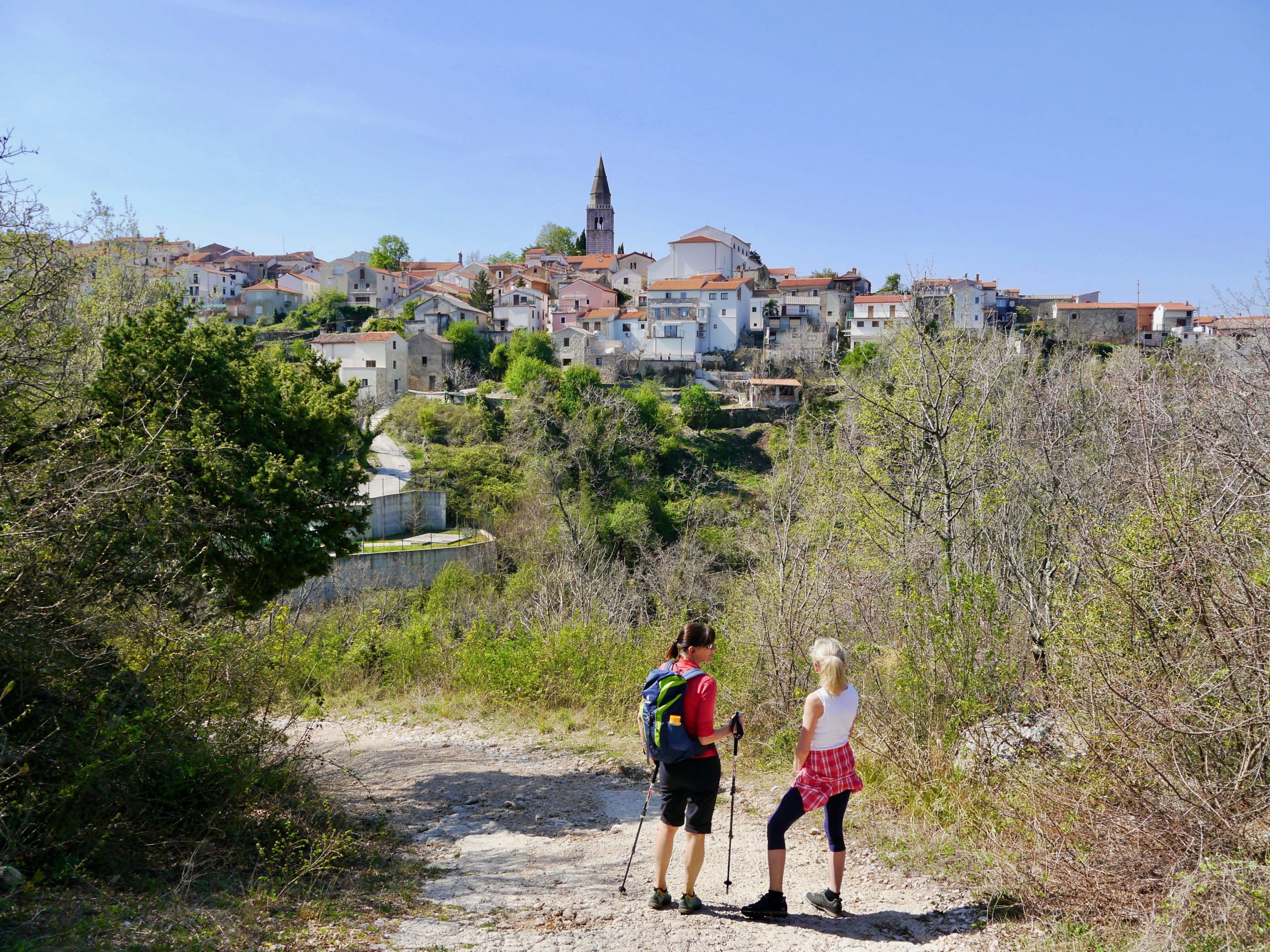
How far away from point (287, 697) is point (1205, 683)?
7.56m

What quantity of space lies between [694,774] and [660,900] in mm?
789

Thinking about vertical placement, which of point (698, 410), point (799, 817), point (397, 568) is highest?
point (698, 410)

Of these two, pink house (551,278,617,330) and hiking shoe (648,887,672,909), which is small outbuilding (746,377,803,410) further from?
hiking shoe (648,887,672,909)

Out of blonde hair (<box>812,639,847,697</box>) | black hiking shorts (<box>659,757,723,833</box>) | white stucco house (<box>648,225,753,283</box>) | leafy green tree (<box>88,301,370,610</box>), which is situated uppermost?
white stucco house (<box>648,225,753,283</box>)

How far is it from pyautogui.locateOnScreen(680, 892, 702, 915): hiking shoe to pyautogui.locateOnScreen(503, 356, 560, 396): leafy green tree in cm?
4327

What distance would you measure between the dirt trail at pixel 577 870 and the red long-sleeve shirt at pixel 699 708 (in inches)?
39.7

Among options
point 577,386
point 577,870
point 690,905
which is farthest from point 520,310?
point 690,905

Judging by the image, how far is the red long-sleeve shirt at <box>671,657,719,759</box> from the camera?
173 inches

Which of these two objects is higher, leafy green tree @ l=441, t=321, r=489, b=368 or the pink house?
the pink house

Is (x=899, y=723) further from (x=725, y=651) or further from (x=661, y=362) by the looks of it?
(x=661, y=362)

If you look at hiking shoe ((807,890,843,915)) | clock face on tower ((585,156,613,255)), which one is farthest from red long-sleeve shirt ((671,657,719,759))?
clock face on tower ((585,156,613,255))

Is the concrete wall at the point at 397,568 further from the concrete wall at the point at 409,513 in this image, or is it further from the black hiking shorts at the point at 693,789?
the black hiking shorts at the point at 693,789

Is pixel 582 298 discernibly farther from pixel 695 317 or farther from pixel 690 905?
pixel 690 905

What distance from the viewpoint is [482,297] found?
70.7 meters
